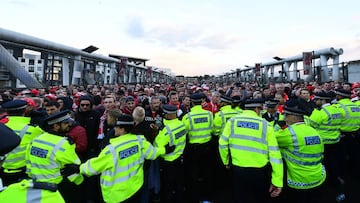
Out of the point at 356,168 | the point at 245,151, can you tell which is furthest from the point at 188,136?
the point at 356,168

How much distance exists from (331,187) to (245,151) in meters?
3.20

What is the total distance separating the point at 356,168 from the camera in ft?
19.2

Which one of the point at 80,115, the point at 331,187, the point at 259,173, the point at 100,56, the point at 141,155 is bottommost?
the point at 331,187

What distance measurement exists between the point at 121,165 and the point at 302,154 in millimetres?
2396

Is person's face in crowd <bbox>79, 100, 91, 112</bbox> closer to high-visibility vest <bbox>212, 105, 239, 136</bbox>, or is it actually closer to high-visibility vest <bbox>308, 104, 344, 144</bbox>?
high-visibility vest <bbox>212, 105, 239, 136</bbox>

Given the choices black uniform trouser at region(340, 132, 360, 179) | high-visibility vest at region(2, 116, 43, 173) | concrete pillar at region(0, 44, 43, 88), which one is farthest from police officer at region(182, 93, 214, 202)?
concrete pillar at region(0, 44, 43, 88)

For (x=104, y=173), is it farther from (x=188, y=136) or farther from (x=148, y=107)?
(x=148, y=107)

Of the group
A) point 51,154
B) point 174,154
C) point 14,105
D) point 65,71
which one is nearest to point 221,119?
point 174,154

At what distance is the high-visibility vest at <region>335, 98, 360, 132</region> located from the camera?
509cm

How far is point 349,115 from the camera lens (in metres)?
5.10

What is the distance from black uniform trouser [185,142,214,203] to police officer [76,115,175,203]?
1.71m

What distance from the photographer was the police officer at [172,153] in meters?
3.98

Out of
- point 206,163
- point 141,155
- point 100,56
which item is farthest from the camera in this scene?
point 100,56

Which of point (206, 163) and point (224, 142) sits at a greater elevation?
point (224, 142)
